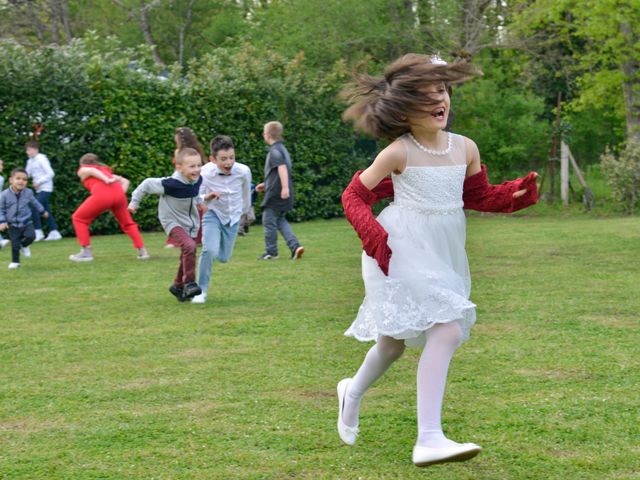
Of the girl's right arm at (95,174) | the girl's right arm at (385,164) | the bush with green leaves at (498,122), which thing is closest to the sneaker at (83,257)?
the girl's right arm at (95,174)

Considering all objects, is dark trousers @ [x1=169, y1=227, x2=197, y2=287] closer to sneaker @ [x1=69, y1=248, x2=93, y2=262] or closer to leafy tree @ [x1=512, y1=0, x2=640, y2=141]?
sneaker @ [x1=69, y1=248, x2=93, y2=262]

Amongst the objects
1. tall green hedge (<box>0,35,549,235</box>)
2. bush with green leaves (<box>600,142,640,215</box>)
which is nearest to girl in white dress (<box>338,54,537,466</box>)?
tall green hedge (<box>0,35,549,235</box>)

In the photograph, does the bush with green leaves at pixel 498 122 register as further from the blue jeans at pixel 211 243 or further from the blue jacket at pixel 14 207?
the blue jeans at pixel 211 243

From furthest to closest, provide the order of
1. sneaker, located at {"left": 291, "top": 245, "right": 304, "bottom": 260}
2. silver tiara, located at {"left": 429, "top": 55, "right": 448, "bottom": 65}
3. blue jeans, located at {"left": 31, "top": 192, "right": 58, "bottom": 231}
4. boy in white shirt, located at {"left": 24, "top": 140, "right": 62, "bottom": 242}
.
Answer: blue jeans, located at {"left": 31, "top": 192, "right": 58, "bottom": 231}, boy in white shirt, located at {"left": 24, "top": 140, "right": 62, "bottom": 242}, sneaker, located at {"left": 291, "top": 245, "right": 304, "bottom": 260}, silver tiara, located at {"left": 429, "top": 55, "right": 448, "bottom": 65}

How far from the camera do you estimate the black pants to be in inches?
566

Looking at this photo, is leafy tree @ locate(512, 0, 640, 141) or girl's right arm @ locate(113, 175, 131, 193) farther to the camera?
leafy tree @ locate(512, 0, 640, 141)

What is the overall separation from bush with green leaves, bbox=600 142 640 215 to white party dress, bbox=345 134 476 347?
2096 centimetres

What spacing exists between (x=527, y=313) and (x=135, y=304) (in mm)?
3853

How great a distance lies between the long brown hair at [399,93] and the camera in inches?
192

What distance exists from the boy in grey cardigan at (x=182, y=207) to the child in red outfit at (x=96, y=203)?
478cm

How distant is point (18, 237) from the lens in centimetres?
1438

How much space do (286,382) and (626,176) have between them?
788 inches

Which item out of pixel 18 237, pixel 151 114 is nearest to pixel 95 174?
pixel 18 237

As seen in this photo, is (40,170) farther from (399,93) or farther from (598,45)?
(598,45)
